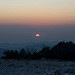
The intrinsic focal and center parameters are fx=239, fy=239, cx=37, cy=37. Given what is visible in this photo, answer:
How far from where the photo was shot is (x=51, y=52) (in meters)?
17.4

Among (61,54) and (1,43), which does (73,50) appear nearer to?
(61,54)

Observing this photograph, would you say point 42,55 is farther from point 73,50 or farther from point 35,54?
point 73,50

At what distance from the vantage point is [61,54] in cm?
1664

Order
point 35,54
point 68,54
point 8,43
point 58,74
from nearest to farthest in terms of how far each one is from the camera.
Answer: point 58,74
point 68,54
point 35,54
point 8,43

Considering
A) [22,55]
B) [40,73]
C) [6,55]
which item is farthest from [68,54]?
[40,73]

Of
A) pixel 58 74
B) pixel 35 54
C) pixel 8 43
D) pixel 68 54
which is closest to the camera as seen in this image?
pixel 58 74

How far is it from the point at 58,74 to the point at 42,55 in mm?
8806

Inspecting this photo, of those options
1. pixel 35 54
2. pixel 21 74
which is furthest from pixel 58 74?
pixel 35 54

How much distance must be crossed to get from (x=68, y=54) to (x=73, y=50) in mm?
739

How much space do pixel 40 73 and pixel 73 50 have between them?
27.8ft

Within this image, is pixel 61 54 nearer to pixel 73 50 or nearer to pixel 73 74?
pixel 73 50

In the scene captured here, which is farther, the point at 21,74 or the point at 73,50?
the point at 73,50

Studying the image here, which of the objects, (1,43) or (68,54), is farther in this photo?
(1,43)

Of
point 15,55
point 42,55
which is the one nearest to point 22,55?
point 15,55
